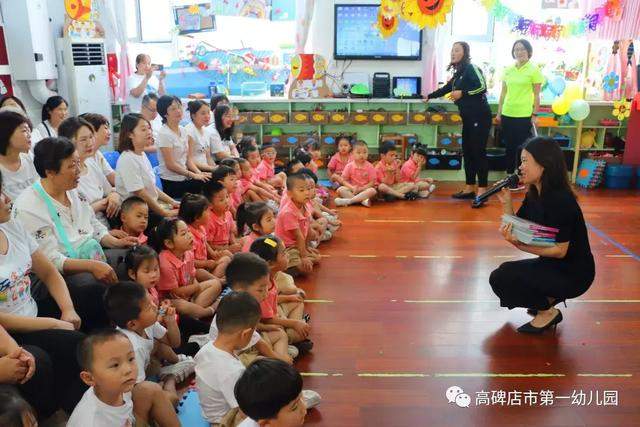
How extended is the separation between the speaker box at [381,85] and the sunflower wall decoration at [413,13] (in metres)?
0.49

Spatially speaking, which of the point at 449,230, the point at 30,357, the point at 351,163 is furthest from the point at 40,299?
the point at 351,163

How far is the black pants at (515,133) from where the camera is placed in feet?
18.4

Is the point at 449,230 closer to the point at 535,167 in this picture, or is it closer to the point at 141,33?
the point at 535,167

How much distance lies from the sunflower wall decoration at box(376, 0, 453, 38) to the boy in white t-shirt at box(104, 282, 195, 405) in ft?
16.1

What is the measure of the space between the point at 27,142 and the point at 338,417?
6.22 ft

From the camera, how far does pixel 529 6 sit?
638 centimetres

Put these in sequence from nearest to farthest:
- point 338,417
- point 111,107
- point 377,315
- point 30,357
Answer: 1. point 30,357
2. point 338,417
3. point 377,315
4. point 111,107

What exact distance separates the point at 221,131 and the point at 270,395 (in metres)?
3.75

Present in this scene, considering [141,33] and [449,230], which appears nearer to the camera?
[449,230]

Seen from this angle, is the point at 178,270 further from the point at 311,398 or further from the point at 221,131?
the point at 221,131

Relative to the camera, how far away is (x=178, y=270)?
2.81 meters

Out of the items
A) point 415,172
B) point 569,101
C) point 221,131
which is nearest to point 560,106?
point 569,101

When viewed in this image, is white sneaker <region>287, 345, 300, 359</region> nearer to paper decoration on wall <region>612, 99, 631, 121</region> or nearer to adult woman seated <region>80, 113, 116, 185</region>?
adult woman seated <region>80, 113, 116, 185</region>

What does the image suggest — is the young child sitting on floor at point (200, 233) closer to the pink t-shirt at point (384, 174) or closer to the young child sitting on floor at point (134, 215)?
the young child sitting on floor at point (134, 215)
